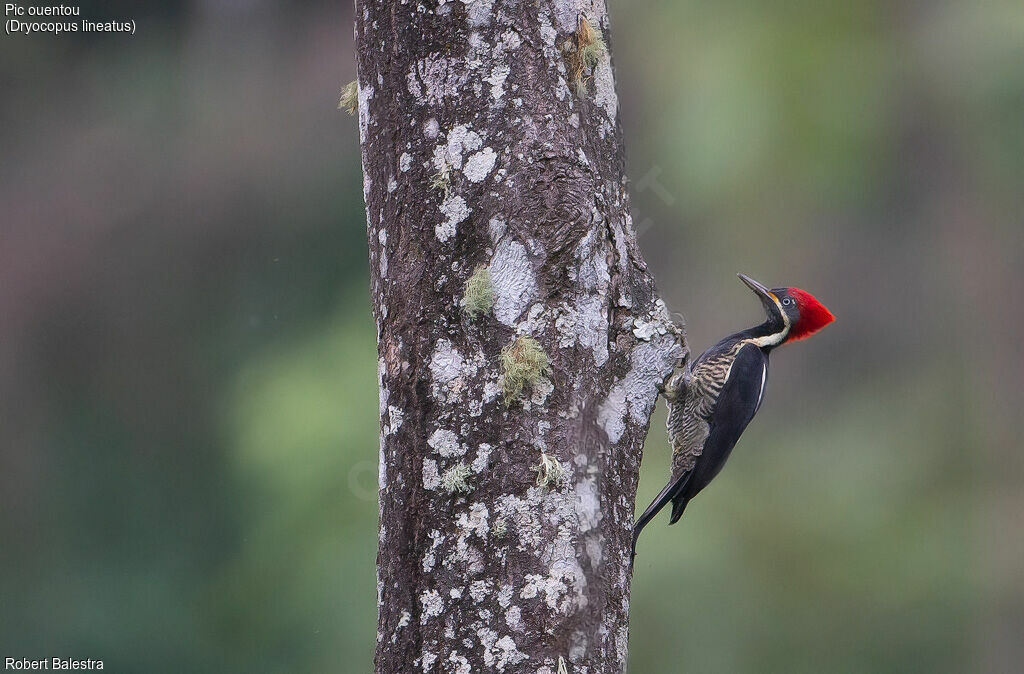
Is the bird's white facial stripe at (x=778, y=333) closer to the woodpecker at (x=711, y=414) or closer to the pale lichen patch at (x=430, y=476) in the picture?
the woodpecker at (x=711, y=414)

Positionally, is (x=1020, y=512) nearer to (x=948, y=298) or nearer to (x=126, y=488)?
(x=948, y=298)

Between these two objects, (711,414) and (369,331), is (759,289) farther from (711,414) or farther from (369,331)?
(369,331)

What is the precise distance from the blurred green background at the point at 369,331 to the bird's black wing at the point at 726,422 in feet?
11.6

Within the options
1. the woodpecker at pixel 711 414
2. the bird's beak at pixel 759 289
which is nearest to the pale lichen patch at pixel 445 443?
the woodpecker at pixel 711 414

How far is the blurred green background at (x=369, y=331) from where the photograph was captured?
304 inches

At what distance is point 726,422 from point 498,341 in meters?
1.44

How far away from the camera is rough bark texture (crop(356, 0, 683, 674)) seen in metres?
1.91

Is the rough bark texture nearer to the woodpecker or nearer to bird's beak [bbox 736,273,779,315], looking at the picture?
the woodpecker

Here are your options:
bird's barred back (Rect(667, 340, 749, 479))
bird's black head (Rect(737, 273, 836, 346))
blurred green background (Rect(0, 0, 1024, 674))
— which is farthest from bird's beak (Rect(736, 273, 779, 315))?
blurred green background (Rect(0, 0, 1024, 674))

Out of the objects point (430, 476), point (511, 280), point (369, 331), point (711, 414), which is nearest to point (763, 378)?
point (711, 414)

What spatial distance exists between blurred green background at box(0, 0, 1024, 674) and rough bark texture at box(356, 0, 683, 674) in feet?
15.3

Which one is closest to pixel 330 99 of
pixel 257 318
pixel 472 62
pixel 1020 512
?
pixel 257 318

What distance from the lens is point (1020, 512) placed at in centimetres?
785

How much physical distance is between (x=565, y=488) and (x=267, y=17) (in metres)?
8.45
